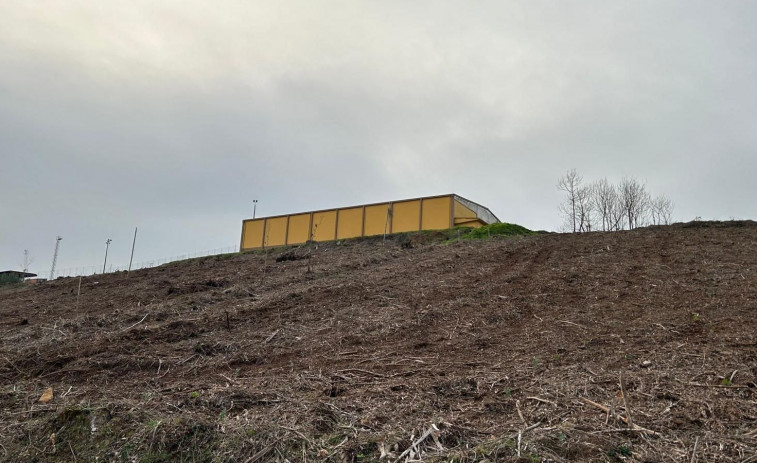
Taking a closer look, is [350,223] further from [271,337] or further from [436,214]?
[271,337]

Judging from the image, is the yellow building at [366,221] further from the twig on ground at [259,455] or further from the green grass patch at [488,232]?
the twig on ground at [259,455]

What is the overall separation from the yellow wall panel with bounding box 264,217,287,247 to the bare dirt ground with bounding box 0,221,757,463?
10844mm

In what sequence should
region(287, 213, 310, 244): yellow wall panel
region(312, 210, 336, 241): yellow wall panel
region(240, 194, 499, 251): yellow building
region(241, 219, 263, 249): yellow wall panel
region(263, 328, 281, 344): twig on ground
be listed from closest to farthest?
region(263, 328, 281, 344): twig on ground, region(240, 194, 499, 251): yellow building, region(312, 210, 336, 241): yellow wall panel, region(287, 213, 310, 244): yellow wall panel, region(241, 219, 263, 249): yellow wall panel

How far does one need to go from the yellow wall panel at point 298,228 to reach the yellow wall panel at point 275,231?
28cm

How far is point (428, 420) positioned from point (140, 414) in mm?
2446

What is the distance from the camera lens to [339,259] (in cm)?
1477

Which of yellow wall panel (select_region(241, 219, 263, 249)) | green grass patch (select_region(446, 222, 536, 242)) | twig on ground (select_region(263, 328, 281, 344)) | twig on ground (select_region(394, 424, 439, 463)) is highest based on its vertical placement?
yellow wall panel (select_region(241, 219, 263, 249))

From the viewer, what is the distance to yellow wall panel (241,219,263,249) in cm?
2344

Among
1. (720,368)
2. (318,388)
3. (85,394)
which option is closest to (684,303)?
(720,368)

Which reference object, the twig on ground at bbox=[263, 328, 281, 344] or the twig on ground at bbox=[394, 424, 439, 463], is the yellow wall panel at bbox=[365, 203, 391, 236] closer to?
the twig on ground at bbox=[263, 328, 281, 344]

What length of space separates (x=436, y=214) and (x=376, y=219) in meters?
2.49

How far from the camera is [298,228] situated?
2269 cm

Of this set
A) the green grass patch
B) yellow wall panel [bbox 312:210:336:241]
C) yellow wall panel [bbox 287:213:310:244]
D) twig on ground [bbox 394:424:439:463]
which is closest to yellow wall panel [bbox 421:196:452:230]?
the green grass patch

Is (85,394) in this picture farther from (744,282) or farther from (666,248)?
(666,248)
